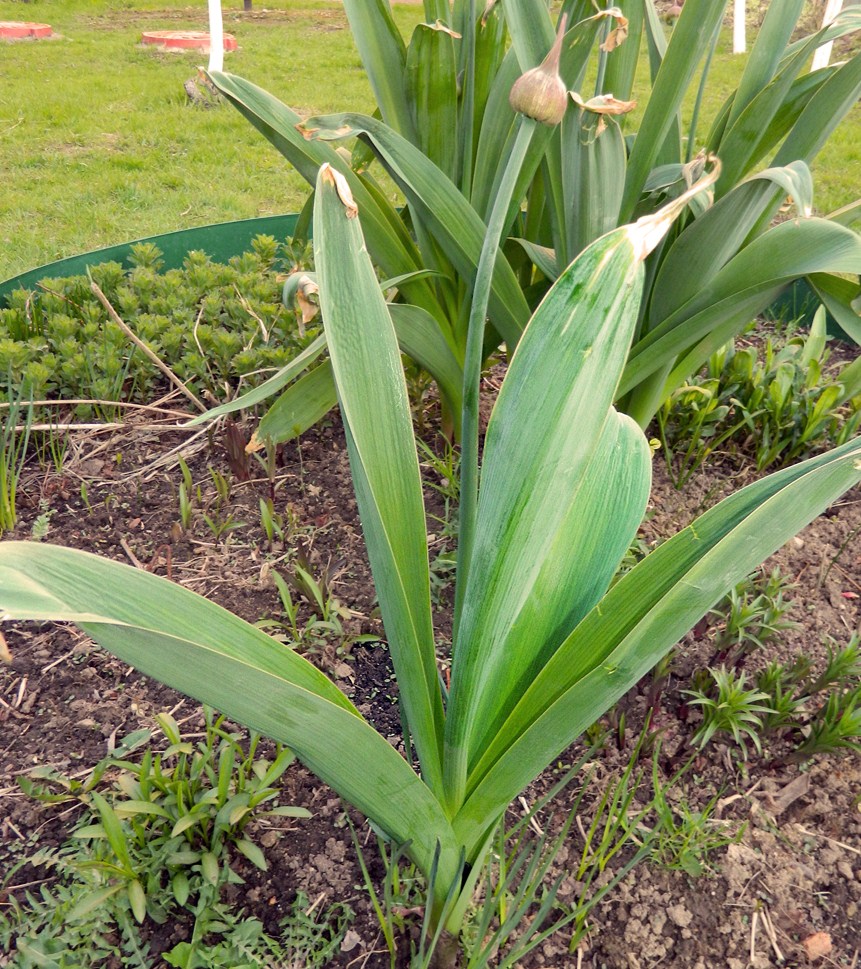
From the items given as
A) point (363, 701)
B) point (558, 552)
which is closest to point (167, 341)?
point (363, 701)

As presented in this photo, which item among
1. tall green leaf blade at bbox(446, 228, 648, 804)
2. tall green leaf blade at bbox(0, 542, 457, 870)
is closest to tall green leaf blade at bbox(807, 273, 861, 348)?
tall green leaf blade at bbox(446, 228, 648, 804)

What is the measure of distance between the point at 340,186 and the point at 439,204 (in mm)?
657

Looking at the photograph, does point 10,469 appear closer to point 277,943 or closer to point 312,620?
point 312,620

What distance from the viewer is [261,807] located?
1109mm

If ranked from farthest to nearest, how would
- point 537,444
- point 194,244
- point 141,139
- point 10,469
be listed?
point 141,139 → point 194,244 → point 10,469 → point 537,444

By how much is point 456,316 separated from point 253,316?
1.92 feet

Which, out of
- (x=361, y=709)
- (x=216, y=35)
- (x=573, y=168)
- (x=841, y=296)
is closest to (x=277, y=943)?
(x=361, y=709)

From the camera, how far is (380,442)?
784mm

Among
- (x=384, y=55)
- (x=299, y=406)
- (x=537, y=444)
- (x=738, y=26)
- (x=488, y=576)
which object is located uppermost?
(x=384, y=55)

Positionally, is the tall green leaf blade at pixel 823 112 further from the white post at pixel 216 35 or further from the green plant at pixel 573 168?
the white post at pixel 216 35

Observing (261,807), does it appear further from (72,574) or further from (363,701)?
(72,574)

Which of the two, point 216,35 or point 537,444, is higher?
point 537,444

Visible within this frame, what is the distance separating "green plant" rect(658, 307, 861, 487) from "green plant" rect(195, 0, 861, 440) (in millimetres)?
182

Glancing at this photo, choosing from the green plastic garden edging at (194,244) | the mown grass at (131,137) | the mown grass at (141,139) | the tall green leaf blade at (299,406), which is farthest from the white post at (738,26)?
the tall green leaf blade at (299,406)
